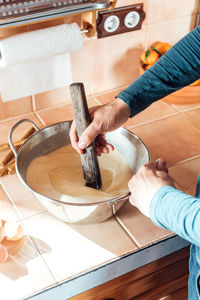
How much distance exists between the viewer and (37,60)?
112cm

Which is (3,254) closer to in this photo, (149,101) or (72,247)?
(72,247)

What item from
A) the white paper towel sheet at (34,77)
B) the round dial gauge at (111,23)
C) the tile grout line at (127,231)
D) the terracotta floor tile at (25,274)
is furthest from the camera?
the round dial gauge at (111,23)

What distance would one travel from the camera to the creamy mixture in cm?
92

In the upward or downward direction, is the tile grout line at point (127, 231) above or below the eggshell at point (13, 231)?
below

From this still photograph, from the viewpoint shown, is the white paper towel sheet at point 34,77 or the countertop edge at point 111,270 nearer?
the countertop edge at point 111,270

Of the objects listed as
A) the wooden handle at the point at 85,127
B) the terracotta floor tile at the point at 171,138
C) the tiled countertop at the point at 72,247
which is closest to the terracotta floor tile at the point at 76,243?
the tiled countertop at the point at 72,247

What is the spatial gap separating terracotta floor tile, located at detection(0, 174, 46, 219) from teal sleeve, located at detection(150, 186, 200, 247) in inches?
14.7

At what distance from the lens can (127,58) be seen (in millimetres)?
1400

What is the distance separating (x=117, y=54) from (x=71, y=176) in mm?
570

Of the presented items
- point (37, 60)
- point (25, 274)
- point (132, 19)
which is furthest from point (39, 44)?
point (25, 274)

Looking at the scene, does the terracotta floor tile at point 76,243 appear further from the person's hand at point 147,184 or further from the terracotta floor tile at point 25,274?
the person's hand at point 147,184

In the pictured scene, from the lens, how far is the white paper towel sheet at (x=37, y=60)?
3.42ft

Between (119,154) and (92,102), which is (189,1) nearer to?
(92,102)

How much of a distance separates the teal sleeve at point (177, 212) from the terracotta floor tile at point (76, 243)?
0.71 feet
